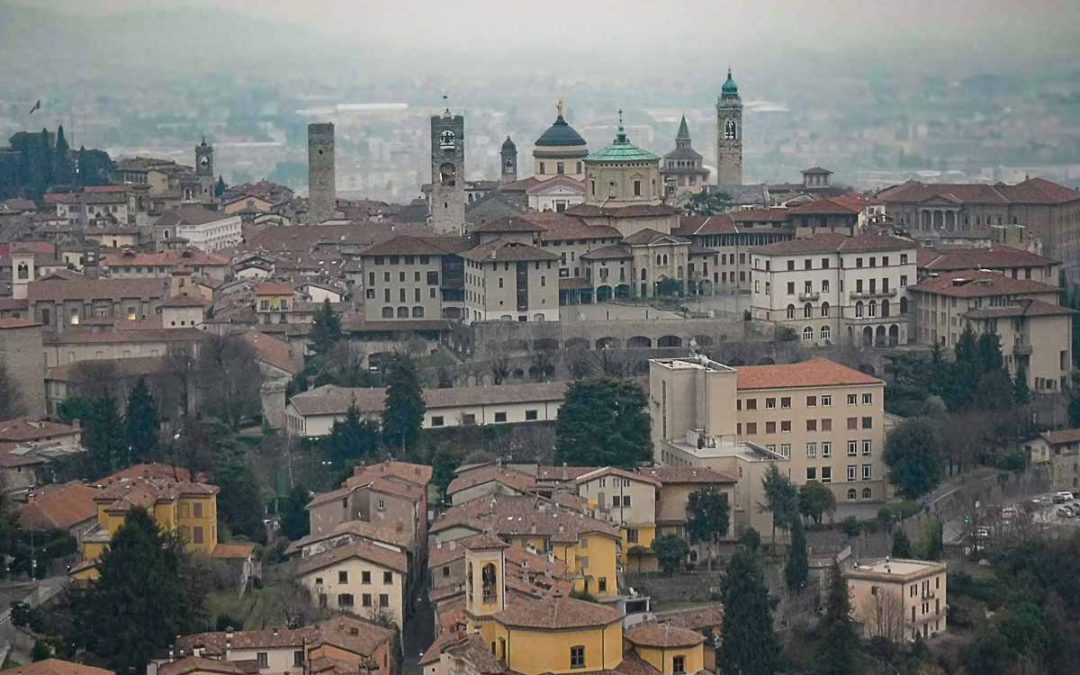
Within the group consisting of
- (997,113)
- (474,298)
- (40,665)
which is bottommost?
(40,665)

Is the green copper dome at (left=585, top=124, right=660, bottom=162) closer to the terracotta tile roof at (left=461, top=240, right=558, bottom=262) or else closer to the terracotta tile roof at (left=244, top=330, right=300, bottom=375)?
the terracotta tile roof at (left=461, top=240, right=558, bottom=262)

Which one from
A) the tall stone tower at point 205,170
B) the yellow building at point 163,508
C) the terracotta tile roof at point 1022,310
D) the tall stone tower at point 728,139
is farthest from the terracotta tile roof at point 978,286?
the tall stone tower at point 205,170

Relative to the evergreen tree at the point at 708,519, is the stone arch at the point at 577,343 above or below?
above

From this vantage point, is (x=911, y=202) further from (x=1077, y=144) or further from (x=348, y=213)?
(x=348, y=213)

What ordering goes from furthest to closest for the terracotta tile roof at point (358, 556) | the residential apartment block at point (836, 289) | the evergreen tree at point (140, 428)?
the residential apartment block at point (836, 289) < the evergreen tree at point (140, 428) < the terracotta tile roof at point (358, 556)

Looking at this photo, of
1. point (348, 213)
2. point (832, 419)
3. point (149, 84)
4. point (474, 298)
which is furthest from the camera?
point (149, 84)

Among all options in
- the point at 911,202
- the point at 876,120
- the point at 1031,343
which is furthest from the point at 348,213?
the point at 1031,343

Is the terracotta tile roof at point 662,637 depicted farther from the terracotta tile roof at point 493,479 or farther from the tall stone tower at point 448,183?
the tall stone tower at point 448,183
